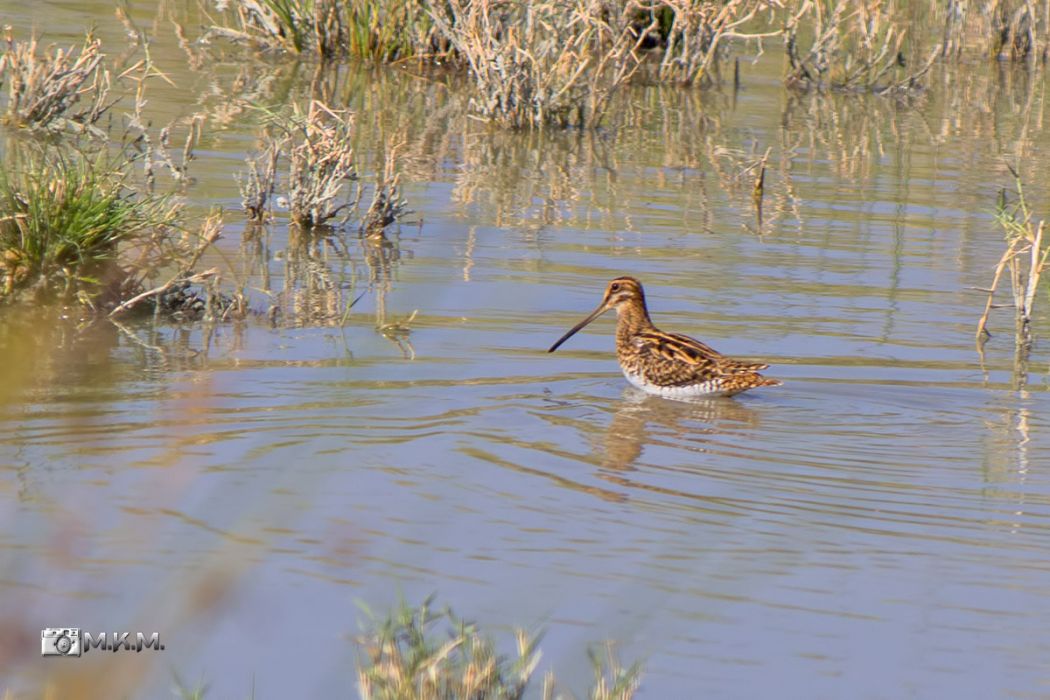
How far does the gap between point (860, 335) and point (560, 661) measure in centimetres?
450

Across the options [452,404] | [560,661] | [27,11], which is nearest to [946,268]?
[452,404]

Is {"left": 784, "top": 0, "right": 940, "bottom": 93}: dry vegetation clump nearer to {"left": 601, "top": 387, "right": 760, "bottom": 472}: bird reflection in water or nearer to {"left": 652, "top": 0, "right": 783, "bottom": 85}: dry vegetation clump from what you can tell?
{"left": 652, "top": 0, "right": 783, "bottom": 85}: dry vegetation clump

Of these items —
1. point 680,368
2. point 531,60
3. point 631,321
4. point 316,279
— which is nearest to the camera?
point 680,368

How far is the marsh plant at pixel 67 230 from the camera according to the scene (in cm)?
784

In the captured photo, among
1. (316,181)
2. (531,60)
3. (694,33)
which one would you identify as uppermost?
(694,33)

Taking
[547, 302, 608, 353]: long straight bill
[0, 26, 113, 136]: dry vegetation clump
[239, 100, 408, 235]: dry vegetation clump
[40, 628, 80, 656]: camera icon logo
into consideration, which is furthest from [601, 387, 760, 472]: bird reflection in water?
[0, 26, 113, 136]: dry vegetation clump

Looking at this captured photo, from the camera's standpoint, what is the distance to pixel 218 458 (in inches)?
238

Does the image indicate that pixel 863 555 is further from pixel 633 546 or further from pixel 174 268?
pixel 174 268

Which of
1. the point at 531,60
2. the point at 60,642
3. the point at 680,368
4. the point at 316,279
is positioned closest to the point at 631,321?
the point at 680,368

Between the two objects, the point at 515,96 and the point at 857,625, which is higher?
the point at 515,96

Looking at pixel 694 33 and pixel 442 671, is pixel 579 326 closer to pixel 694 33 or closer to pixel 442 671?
pixel 442 671

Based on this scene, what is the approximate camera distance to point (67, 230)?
7863 mm

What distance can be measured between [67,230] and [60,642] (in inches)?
163

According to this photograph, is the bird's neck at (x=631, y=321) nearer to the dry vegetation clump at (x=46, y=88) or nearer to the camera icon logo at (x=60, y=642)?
the camera icon logo at (x=60, y=642)
